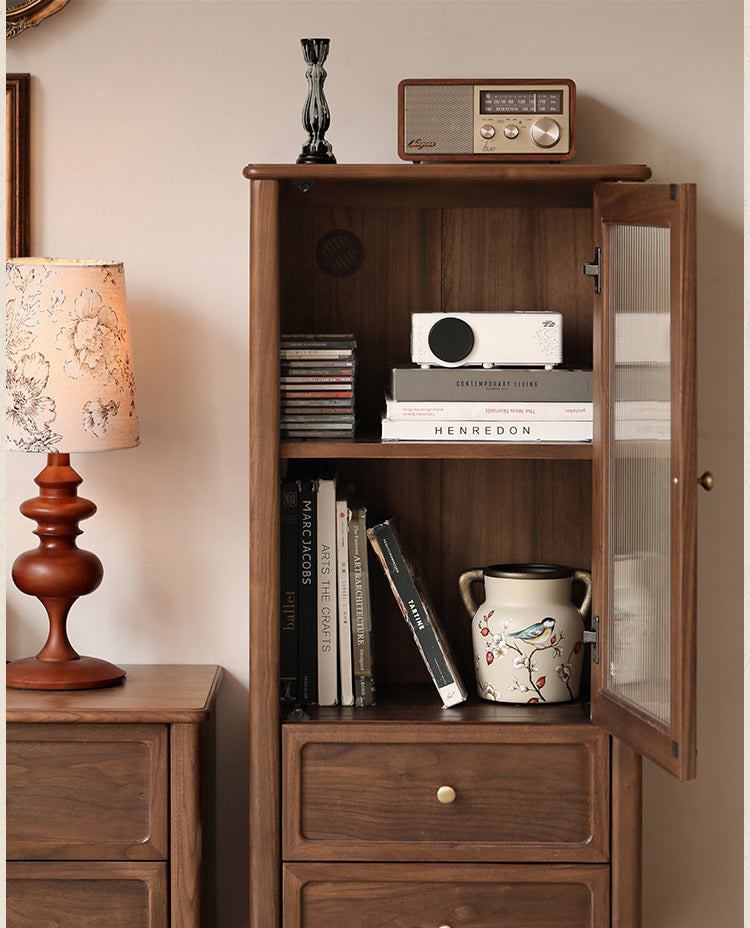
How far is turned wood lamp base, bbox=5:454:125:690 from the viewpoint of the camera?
158cm

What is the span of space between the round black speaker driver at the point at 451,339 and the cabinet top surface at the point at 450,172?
0.71 feet

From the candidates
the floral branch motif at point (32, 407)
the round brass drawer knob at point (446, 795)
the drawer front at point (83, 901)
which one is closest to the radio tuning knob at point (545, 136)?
the floral branch motif at point (32, 407)

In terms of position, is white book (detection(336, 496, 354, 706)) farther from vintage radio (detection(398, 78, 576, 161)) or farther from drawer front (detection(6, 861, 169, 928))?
vintage radio (detection(398, 78, 576, 161))

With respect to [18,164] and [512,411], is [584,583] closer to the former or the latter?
[512,411]

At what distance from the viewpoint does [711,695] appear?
182 centimetres

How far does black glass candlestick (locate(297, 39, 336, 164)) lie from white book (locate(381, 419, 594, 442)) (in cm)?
45

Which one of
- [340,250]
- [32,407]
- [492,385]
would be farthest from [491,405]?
[32,407]

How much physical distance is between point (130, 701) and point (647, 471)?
0.86m

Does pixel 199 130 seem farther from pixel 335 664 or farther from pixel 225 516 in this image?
pixel 335 664

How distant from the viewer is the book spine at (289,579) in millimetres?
1541

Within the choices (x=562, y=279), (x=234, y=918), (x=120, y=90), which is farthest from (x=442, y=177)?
(x=234, y=918)

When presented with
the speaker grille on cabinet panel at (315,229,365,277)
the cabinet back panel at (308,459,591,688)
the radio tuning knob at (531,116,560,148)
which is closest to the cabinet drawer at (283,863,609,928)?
the cabinet back panel at (308,459,591,688)

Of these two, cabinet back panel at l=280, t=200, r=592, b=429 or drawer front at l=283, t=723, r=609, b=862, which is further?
cabinet back panel at l=280, t=200, r=592, b=429

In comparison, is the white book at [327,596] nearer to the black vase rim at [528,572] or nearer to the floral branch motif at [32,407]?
the black vase rim at [528,572]
